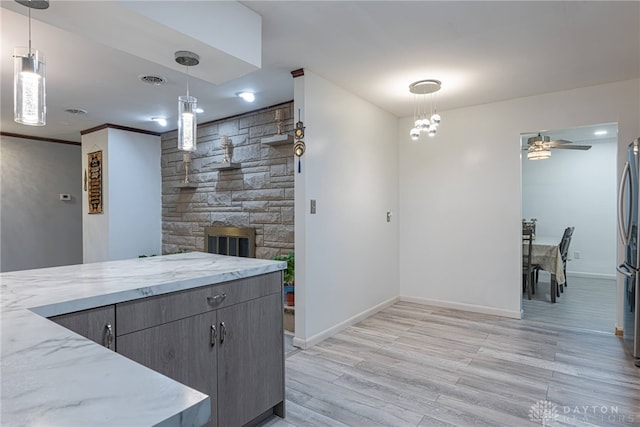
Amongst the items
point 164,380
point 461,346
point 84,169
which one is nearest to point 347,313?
point 461,346

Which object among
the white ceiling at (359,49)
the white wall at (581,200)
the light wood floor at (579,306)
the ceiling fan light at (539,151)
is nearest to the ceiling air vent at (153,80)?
the white ceiling at (359,49)

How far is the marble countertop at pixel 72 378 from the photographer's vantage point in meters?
0.55

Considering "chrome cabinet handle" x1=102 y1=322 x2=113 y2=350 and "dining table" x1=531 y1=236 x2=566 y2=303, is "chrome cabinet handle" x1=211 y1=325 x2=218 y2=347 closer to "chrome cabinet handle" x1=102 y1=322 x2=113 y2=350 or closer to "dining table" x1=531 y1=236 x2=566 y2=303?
"chrome cabinet handle" x1=102 y1=322 x2=113 y2=350

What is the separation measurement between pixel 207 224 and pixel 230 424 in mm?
3385

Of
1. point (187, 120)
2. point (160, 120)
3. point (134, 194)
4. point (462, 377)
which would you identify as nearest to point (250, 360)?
point (187, 120)

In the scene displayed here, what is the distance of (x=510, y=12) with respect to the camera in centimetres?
217

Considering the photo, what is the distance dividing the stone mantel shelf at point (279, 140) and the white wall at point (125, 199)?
2.53m

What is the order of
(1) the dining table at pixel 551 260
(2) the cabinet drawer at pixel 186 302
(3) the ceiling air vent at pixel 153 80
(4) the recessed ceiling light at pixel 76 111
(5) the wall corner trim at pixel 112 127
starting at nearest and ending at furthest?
(2) the cabinet drawer at pixel 186 302 → (3) the ceiling air vent at pixel 153 80 → (4) the recessed ceiling light at pixel 76 111 → (1) the dining table at pixel 551 260 → (5) the wall corner trim at pixel 112 127

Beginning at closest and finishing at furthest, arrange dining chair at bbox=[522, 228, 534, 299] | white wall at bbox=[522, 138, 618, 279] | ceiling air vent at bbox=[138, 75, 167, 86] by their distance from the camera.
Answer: ceiling air vent at bbox=[138, 75, 167, 86], dining chair at bbox=[522, 228, 534, 299], white wall at bbox=[522, 138, 618, 279]

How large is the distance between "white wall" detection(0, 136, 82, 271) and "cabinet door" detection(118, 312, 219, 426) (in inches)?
217

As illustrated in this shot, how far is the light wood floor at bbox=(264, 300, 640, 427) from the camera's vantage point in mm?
2055

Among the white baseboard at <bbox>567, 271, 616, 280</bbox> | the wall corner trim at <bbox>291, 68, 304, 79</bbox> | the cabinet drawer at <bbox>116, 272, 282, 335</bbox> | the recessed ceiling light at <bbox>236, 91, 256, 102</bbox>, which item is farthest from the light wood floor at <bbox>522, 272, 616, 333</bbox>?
the recessed ceiling light at <bbox>236, 91, 256, 102</bbox>

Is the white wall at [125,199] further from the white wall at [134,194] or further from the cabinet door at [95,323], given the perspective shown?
the cabinet door at [95,323]

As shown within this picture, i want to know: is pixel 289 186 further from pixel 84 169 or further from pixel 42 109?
pixel 84 169
